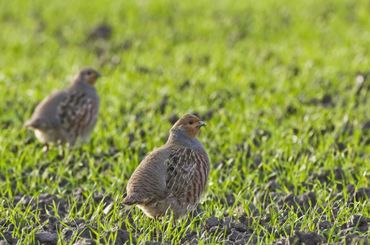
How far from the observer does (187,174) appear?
5.38 m

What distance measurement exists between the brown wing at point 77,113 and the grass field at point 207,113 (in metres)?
0.18

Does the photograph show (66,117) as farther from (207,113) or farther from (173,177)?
(173,177)

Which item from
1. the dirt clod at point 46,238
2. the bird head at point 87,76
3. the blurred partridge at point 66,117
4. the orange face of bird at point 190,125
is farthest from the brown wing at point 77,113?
the dirt clod at point 46,238

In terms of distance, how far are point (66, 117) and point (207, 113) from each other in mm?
1452

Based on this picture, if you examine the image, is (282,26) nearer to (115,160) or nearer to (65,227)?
(115,160)

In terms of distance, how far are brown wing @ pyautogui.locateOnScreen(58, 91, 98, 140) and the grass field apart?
0.18 metres

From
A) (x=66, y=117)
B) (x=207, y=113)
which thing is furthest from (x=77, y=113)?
(x=207, y=113)

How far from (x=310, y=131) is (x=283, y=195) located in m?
1.64

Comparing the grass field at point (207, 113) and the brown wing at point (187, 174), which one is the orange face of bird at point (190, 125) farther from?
the grass field at point (207, 113)

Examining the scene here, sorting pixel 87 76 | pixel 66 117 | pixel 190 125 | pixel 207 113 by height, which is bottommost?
pixel 207 113

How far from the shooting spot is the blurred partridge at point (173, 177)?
511 cm

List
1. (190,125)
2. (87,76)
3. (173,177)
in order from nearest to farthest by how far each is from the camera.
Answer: (173,177) < (190,125) < (87,76)

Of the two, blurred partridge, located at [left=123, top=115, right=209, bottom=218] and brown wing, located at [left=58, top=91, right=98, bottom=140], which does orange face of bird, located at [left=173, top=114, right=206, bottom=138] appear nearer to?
blurred partridge, located at [left=123, top=115, right=209, bottom=218]

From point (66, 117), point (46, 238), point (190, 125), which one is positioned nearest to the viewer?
point (46, 238)
